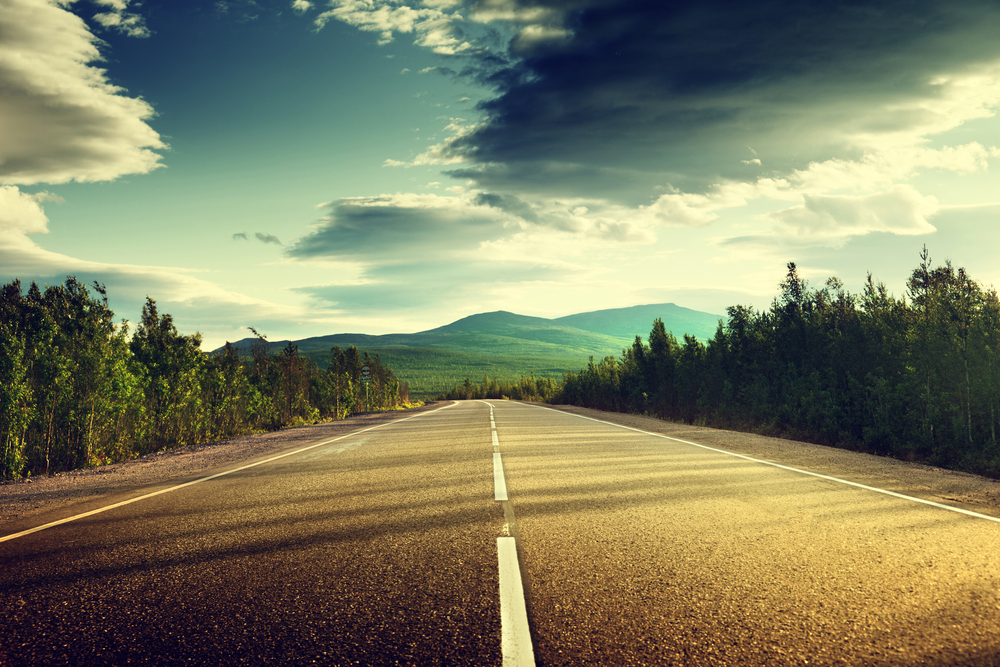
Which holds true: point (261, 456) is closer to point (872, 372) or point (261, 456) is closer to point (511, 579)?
point (511, 579)

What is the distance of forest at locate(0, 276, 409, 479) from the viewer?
10461mm

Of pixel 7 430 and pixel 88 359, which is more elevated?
pixel 88 359

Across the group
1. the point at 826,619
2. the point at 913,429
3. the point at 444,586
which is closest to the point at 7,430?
the point at 444,586

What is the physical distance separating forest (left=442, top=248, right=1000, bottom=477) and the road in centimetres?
641

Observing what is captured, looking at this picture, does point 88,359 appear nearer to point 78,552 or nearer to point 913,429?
point 78,552

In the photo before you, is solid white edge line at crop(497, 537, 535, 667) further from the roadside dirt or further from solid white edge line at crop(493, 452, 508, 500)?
the roadside dirt

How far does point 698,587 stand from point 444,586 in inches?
62.0

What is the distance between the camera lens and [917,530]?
4.65 metres

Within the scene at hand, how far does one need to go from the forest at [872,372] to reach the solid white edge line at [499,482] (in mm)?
7967

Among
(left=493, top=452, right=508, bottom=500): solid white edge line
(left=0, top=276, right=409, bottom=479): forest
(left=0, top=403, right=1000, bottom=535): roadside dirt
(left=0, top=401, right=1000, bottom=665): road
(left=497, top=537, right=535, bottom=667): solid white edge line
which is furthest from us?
(left=0, top=276, right=409, bottom=479): forest

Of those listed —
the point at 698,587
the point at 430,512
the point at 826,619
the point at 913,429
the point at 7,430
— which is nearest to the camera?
the point at 826,619

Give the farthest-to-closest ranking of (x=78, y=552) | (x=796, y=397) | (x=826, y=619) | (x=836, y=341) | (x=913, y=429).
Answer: (x=796, y=397) → (x=836, y=341) → (x=913, y=429) → (x=78, y=552) → (x=826, y=619)

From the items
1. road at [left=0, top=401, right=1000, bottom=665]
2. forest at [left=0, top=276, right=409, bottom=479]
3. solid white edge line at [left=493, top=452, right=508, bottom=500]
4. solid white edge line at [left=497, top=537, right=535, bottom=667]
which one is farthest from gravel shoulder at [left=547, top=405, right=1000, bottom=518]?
forest at [left=0, top=276, right=409, bottom=479]

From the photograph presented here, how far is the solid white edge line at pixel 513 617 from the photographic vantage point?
8.11 feet
